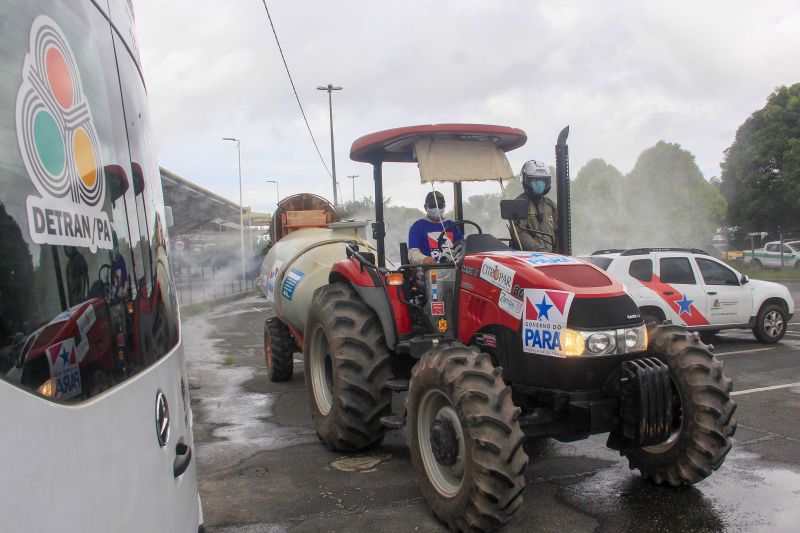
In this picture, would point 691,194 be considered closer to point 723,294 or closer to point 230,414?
point 723,294

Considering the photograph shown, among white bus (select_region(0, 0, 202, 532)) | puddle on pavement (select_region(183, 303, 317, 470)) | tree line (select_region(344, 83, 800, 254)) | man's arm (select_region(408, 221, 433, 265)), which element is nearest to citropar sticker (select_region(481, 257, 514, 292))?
man's arm (select_region(408, 221, 433, 265))

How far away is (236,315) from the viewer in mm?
21453

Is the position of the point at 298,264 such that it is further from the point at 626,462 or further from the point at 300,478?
the point at 626,462

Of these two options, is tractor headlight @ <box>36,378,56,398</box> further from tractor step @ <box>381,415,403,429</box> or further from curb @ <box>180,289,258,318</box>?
curb @ <box>180,289,258,318</box>

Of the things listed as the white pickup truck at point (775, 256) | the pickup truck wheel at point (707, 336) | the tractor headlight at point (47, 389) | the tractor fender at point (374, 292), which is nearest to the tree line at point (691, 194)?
the white pickup truck at point (775, 256)

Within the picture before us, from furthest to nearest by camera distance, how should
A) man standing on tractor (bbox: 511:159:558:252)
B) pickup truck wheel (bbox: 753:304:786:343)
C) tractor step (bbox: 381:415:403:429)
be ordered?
1. pickup truck wheel (bbox: 753:304:786:343)
2. man standing on tractor (bbox: 511:159:558:252)
3. tractor step (bbox: 381:415:403:429)

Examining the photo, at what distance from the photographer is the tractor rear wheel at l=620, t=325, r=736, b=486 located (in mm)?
4223

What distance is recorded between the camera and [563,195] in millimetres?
5043

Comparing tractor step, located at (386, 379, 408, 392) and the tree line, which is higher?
the tree line

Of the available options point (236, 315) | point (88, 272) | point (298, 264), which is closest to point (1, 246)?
point (88, 272)

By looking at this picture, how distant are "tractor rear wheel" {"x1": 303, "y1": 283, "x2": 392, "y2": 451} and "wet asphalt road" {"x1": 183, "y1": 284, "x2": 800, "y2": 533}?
0.73 feet

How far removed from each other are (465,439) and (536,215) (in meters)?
2.30

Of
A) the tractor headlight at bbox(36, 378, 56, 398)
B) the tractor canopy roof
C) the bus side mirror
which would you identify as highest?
the tractor canopy roof

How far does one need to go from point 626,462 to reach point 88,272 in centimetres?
474
